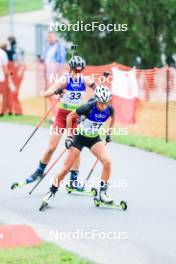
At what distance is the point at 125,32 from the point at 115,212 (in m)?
14.5

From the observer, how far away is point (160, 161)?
56.0 feet

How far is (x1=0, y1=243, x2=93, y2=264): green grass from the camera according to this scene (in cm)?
980

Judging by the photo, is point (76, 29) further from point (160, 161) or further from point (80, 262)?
point (80, 262)

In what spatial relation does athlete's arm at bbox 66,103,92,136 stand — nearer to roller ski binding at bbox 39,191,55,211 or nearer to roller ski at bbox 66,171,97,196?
roller ski binding at bbox 39,191,55,211

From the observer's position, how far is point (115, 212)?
1298 cm

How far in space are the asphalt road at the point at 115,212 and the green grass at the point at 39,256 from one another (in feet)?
1.09

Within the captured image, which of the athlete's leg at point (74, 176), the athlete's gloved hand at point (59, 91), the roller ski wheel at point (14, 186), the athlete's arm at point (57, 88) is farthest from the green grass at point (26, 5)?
the athlete's gloved hand at point (59, 91)

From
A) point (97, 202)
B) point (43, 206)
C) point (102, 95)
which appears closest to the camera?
point (102, 95)

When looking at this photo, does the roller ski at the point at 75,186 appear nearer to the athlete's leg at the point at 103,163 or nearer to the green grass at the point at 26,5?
the athlete's leg at the point at 103,163

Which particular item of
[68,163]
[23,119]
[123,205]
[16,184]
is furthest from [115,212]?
[23,119]

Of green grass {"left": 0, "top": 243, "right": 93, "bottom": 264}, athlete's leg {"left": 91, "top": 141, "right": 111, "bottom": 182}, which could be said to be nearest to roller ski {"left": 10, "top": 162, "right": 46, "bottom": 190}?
athlete's leg {"left": 91, "top": 141, "right": 111, "bottom": 182}

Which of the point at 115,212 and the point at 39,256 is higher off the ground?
the point at 39,256

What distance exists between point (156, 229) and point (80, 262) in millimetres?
2241

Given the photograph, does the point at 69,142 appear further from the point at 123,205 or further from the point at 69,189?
the point at 69,189
